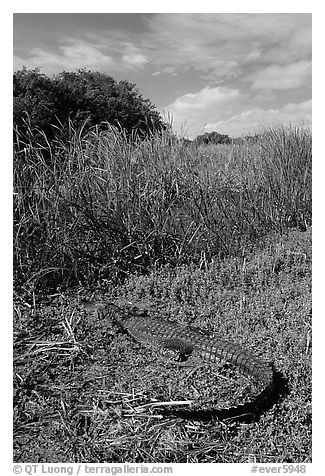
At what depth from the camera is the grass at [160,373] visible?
243 cm

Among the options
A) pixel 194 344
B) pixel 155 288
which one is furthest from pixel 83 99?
pixel 194 344

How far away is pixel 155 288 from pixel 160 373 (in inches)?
48.4

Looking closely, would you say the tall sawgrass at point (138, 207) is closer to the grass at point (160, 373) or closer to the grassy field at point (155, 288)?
the grassy field at point (155, 288)

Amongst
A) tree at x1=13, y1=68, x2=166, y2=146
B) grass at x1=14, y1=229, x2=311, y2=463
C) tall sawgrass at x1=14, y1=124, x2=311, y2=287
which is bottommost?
grass at x1=14, y1=229, x2=311, y2=463

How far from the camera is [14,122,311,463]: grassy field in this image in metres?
2.51

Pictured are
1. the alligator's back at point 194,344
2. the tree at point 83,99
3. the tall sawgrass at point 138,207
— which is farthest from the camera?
the tree at point 83,99

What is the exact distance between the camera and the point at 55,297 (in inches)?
161

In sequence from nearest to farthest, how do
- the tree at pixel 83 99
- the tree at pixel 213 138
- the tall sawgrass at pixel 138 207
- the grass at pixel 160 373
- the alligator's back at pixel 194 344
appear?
the grass at pixel 160 373, the alligator's back at pixel 194 344, the tall sawgrass at pixel 138 207, the tree at pixel 213 138, the tree at pixel 83 99

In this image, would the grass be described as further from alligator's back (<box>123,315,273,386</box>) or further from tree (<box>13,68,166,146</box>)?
tree (<box>13,68,166,146</box>)

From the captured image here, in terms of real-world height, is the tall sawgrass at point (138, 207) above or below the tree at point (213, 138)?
below

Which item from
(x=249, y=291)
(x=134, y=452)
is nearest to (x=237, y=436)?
(x=134, y=452)

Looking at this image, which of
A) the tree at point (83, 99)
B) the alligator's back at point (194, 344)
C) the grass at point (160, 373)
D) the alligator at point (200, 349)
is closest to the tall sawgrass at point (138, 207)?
the grass at point (160, 373)

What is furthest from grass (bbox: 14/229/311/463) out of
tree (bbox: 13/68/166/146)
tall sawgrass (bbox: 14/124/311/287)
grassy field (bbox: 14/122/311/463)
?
tree (bbox: 13/68/166/146)
